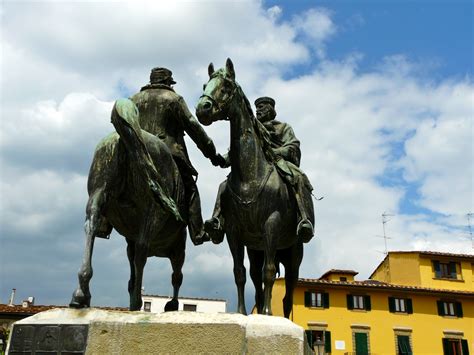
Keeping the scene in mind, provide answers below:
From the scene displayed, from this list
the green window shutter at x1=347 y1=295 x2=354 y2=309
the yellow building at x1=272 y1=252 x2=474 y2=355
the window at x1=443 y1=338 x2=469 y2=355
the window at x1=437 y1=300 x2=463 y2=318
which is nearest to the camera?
the yellow building at x1=272 y1=252 x2=474 y2=355

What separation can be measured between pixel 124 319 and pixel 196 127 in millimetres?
2935

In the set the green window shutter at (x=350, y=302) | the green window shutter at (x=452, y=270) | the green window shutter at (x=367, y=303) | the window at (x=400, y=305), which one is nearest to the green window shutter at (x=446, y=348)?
the window at (x=400, y=305)

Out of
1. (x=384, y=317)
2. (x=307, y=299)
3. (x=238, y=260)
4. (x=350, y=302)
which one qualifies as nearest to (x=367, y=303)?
(x=350, y=302)

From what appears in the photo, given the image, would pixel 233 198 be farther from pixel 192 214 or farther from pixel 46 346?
pixel 46 346

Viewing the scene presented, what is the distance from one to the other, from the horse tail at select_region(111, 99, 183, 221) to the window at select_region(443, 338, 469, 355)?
1896 inches

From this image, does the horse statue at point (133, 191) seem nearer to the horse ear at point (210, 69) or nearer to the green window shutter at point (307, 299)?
the horse ear at point (210, 69)

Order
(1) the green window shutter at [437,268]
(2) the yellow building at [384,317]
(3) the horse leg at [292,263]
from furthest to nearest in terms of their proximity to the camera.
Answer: (1) the green window shutter at [437,268] < (2) the yellow building at [384,317] < (3) the horse leg at [292,263]

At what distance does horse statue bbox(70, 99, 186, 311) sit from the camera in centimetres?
603

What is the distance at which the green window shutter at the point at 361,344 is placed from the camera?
46.2 m

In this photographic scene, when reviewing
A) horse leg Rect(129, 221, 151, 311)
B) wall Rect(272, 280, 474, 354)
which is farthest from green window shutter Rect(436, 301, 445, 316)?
horse leg Rect(129, 221, 151, 311)

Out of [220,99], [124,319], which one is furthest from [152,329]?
[220,99]

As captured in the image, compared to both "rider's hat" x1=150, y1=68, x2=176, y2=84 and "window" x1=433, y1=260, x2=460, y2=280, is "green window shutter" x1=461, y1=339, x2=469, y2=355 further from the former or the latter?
"rider's hat" x1=150, y1=68, x2=176, y2=84

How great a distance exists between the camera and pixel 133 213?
6434 mm

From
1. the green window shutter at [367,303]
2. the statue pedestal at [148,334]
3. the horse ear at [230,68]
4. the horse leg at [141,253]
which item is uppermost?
the green window shutter at [367,303]
